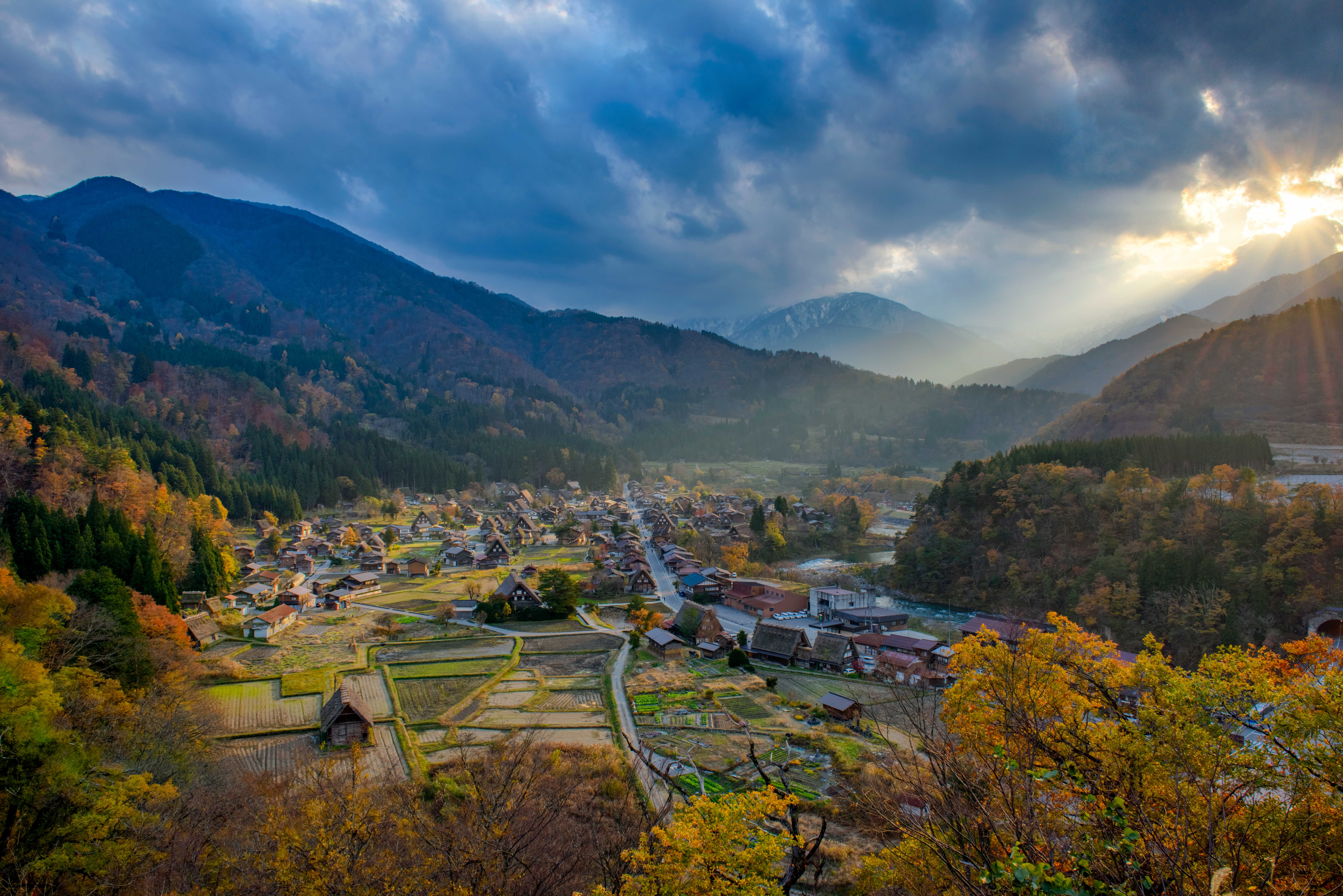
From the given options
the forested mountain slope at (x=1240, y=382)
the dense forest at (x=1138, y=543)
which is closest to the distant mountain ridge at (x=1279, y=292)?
the forested mountain slope at (x=1240, y=382)

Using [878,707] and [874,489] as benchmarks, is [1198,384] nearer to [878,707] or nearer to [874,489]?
[874,489]

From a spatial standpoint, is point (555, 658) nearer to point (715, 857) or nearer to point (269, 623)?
point (269, 623)

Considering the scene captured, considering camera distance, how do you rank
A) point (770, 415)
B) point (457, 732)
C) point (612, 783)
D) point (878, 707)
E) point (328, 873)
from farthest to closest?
point (770, 415) → point (878, 707) → point (457, 732) → point (612, 783) → point (328, 873)

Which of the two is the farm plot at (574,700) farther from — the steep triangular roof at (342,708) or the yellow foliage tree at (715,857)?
the yellow foliage tree at (715,857)

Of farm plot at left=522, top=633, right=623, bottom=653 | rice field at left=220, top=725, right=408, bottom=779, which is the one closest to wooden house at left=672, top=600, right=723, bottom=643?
farm plot at left=522, top=633, right=623, bottom=653

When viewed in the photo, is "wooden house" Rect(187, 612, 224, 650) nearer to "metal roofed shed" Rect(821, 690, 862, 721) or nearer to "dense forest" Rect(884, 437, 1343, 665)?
"metal roofed shed" Rect(821, 690, 862, 721)

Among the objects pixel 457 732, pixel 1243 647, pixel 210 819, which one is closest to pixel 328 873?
pixel 210 819
